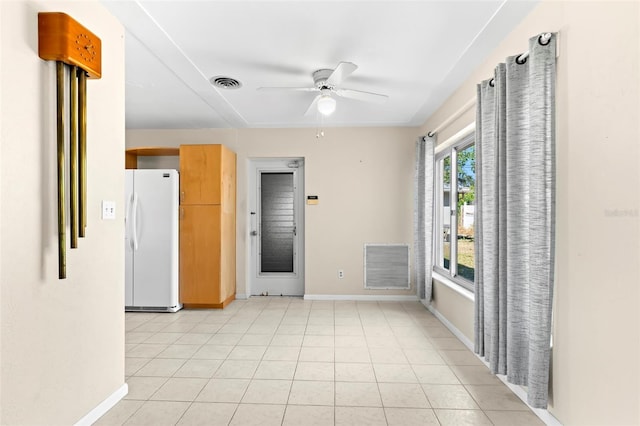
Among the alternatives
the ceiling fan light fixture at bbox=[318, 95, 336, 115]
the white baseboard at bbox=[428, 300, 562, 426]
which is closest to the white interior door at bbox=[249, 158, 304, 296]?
the ceiling fan light fixture at bbox=[318, 95, 336, 115]

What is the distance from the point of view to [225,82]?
3328mm

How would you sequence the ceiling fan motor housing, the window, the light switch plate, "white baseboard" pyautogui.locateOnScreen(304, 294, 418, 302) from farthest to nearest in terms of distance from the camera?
"white baseboard" pyautogui.locateOnScreen(304, 294, 418, 302)
the window
the ceiling fan motor housing
the light switch plate

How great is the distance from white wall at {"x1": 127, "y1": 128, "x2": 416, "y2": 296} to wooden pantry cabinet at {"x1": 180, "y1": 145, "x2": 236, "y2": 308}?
1240 mm

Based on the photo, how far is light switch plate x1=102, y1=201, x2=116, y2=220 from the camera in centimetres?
207

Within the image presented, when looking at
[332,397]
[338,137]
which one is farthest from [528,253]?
[338,137]

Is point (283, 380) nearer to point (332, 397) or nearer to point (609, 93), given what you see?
point (332, 397)

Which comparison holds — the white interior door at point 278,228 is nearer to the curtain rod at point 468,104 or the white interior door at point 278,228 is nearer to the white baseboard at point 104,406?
the curtain rod at point 468,104

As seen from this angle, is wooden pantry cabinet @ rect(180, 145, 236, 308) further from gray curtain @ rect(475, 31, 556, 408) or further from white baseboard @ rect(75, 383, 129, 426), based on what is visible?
gray curtain @ rect(475, 31, 556, 408)

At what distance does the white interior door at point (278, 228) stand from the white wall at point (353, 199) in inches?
10.8

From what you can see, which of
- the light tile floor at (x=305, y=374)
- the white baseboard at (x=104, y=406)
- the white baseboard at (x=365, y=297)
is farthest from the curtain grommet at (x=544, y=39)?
the white baseboard at (x=365, y=297)

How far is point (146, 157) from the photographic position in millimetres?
5129

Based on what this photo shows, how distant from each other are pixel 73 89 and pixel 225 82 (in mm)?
1744

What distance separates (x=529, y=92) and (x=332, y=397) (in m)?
2.25

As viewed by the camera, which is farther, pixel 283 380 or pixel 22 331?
pixel 283 380
